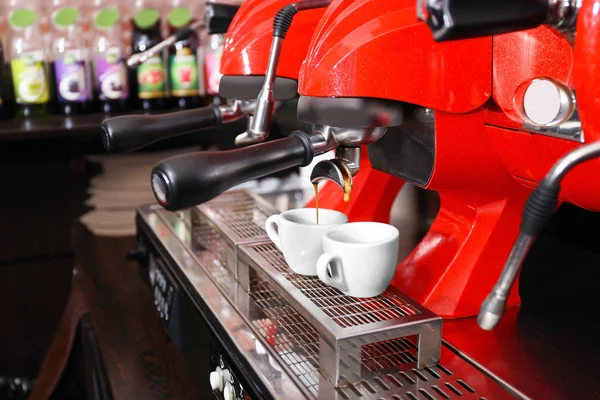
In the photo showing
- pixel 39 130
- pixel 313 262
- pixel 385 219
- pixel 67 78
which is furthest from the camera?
pixel 67 78

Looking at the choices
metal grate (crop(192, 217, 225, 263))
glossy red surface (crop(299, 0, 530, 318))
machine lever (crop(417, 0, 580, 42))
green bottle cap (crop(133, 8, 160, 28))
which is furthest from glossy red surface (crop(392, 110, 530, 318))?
green bottle cap (crop(133, 8, 160, 28))

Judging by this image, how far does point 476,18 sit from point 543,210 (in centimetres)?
13

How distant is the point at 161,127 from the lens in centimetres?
78

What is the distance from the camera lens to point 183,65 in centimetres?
172

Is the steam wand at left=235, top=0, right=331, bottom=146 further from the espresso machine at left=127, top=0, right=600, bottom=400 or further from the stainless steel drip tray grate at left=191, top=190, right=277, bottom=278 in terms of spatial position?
the stainless steel drip tray grate at left=191, top=190, right=277, bottom=278

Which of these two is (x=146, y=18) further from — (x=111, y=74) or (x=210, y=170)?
(x=210, y=170)

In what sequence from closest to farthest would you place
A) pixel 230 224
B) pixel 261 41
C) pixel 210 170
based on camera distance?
pixel 210 170 → pixel 261 41 → pixel 230 224

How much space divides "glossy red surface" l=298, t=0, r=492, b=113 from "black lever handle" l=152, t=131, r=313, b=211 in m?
0.07

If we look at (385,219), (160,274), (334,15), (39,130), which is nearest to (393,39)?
(334,15)

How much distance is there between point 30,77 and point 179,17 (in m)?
0.43

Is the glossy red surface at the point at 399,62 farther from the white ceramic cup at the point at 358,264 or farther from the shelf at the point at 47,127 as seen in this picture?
the shelf at the point at 47,127

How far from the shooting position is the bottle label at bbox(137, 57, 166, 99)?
1.69 meters

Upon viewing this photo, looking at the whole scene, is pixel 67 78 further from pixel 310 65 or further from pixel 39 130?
pixel 310 65

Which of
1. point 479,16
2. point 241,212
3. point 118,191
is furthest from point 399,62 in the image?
point 118,191
